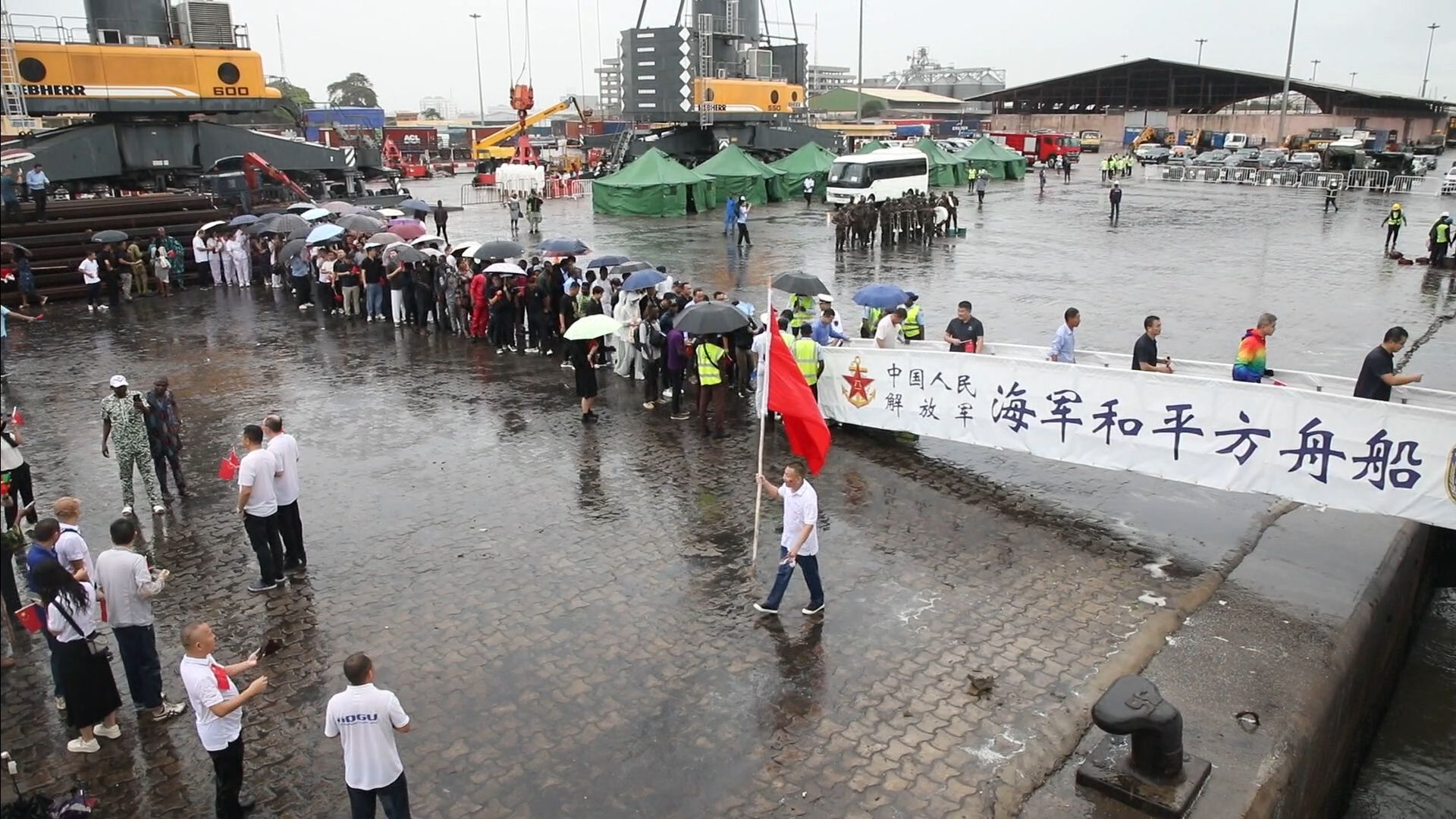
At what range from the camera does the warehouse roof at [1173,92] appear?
87.7m

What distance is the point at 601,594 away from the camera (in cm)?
841

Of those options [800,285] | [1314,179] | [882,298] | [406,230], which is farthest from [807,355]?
[1314,179]

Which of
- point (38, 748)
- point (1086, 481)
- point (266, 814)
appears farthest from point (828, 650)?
point (38, 748)

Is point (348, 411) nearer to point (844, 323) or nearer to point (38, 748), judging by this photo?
point (38, 748)

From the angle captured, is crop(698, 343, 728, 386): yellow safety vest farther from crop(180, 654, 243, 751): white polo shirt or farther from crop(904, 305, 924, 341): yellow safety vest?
crop(180, 654, 243, 751): white polo shirt

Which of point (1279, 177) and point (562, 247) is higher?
point (1279, 177)

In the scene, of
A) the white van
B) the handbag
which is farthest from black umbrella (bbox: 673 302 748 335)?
the white van

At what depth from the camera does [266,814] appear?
5.85 metres

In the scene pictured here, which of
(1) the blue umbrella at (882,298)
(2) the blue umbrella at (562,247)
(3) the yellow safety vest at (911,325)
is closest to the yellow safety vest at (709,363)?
(3) the yellow safety vest at (911,325)

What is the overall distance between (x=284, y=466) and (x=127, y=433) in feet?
8.62

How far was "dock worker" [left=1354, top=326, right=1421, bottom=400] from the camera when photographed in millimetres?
9047

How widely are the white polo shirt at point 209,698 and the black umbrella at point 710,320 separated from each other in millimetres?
6722

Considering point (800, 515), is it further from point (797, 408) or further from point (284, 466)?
→ point (284, 466)

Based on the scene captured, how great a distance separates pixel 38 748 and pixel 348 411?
25.2 ft
